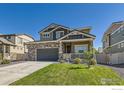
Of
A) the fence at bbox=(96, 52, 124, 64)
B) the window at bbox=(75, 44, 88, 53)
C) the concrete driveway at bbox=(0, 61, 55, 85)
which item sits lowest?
the concrete driveway at bbox=(0, 61, 55, 85)

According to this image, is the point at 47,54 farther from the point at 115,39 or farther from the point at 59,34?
the point at 115,39

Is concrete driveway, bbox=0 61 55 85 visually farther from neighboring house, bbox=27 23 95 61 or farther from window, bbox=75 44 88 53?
window, bbox=75 44 88 53

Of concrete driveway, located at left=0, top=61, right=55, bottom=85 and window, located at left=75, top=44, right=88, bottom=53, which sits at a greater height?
window, located at left=75, top=44, right=88, bottom=53

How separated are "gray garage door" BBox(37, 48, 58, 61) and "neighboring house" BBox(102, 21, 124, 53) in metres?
6.81

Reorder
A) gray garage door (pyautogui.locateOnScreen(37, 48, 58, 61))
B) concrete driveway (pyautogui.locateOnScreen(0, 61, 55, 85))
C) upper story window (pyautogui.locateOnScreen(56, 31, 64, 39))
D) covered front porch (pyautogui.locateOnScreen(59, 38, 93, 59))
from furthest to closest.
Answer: upper story window (pyautogui.locateOnScreen(56, 31, 64, 39)) → gray garage door (pyautogui.locateOnScreen(37, 48, 58, 61)) → covered front porch (pyautogui.locateOnScreen(59, 38, 93, 59)) → concrete driveway (pyautogui.locateOnScreen(0, 61, 55, 85))

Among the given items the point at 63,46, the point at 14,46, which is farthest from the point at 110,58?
the point at 14,46

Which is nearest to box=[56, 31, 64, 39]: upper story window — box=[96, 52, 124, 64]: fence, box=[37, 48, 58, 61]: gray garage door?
box=[37, 48, 58, 61]: gray garage door

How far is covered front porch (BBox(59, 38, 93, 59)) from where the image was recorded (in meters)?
21.5

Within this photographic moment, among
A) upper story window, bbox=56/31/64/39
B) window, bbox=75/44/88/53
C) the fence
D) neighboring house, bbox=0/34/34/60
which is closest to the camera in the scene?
the fence

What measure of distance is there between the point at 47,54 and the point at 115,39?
392 inches

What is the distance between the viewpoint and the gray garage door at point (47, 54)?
2261 cm

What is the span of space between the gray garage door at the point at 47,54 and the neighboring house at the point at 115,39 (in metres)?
6.81

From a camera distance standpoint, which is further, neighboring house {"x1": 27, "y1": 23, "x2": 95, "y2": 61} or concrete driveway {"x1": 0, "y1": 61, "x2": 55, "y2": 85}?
neighboring house {"x1": 27, "y1": 23, "x2": 95, "y2": 61}

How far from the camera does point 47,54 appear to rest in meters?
23.0
